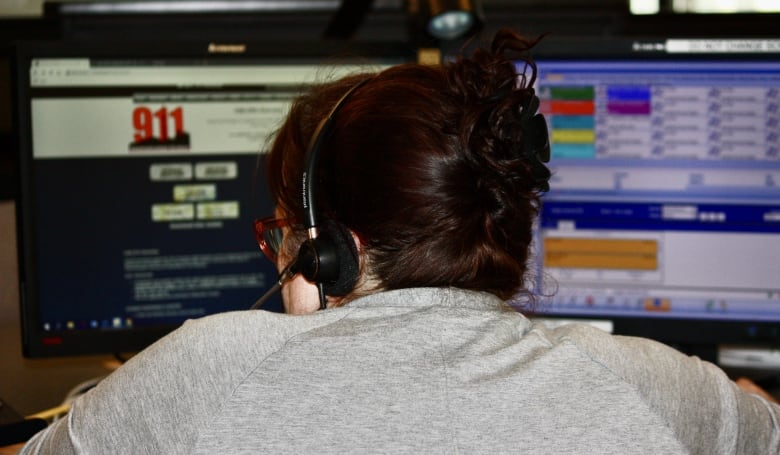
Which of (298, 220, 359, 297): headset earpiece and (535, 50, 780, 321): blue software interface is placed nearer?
(298, 220, 359, 297): headset earpiece

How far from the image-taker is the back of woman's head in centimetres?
71

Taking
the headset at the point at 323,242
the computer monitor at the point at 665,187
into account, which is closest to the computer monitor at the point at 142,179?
the computer monitor at the point at 665,187

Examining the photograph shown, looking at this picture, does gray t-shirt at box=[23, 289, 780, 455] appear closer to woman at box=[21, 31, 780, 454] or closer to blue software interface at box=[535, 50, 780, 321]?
woman at box=[21, 31, 780, 454]

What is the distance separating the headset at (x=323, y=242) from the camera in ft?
2.44

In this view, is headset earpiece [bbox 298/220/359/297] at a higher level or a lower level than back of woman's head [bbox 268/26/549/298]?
lower

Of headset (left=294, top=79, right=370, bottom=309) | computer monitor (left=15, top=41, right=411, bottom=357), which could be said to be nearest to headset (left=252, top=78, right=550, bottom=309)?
headset (left=294, top=79, right=370, bottom=309)

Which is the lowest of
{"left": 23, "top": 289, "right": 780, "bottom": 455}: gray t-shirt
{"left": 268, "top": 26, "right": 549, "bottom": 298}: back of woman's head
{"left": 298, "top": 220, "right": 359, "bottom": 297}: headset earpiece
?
{"left": 23, "top": 289, "right": 780, "bottom": 455}: gray t-shirt

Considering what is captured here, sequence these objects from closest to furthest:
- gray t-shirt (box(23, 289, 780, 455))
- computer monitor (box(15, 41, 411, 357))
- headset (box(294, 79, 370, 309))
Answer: gray t-shirt (box(23, 289, 780, 455))
headset (box(294, 79, 370, 309))
computer monitor (box(15, 41, 411, 357))

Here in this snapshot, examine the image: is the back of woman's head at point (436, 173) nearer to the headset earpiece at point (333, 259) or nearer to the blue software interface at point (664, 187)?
the headset earpiece at point (333, 259)

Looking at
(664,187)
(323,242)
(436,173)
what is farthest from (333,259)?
(664,187)

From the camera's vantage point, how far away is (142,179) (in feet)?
3.94

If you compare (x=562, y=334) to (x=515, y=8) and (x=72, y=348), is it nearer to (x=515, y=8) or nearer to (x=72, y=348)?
(x=72, y=348)

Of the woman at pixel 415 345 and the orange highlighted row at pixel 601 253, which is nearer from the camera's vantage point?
the woman at pixel 415 345

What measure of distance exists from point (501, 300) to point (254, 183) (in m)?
0.55
